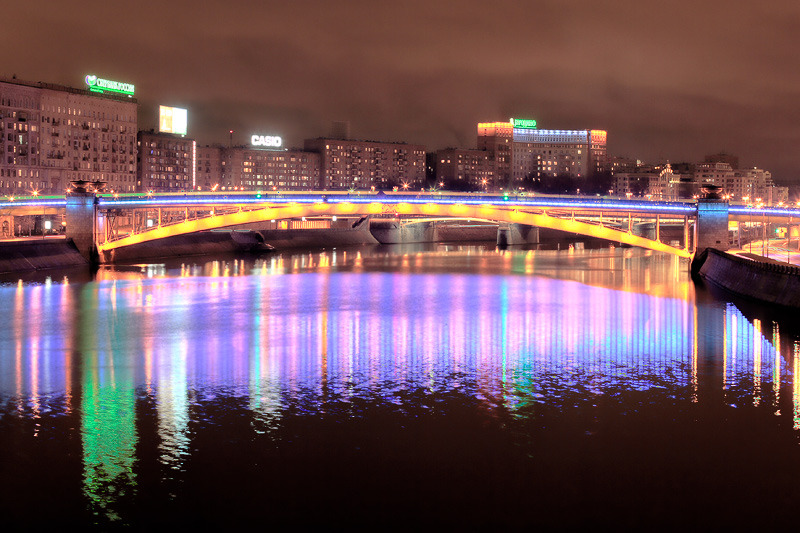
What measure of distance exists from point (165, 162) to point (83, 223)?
6800 cm

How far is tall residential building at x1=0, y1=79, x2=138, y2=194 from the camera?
101875 mm

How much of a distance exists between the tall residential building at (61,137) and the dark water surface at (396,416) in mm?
69679

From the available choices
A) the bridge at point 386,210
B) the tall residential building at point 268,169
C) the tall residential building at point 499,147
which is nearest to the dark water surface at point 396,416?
the bridge at point 386,210

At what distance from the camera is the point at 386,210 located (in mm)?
63875

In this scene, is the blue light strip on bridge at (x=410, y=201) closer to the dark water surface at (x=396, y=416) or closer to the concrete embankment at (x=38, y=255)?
the concrete embankment at (x=38, y=255)

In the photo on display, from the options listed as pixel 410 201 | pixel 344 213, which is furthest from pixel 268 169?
pixel 410 201

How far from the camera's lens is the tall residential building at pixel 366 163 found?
162 m

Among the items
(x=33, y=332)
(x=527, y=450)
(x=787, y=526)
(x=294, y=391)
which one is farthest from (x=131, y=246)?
(x=787, y=526)

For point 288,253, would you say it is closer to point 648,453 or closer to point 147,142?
point 147,142

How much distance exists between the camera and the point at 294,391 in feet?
71.1

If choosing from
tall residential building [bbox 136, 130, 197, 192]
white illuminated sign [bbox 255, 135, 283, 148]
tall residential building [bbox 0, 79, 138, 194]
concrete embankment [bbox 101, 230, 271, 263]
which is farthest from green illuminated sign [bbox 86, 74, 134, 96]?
concrete embankment [bbox 101, 230, 271, 263]

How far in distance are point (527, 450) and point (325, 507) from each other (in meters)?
4.27

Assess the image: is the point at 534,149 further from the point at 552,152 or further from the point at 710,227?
the point at 710,227

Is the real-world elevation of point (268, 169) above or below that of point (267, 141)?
below
